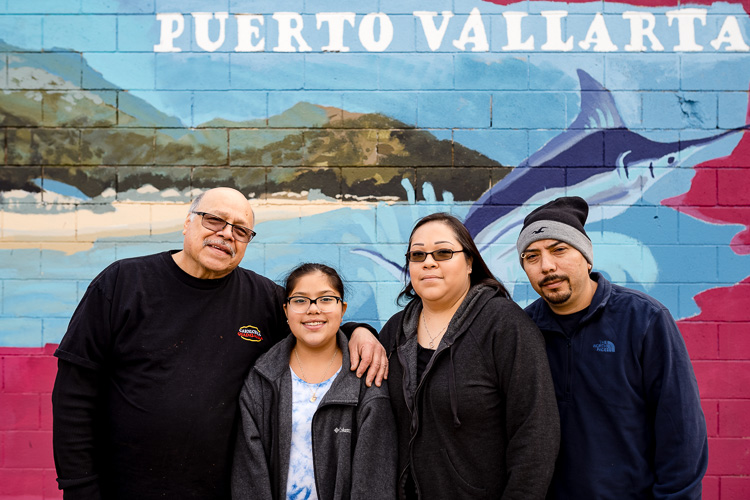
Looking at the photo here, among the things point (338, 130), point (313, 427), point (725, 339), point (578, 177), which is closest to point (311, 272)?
point (313, 427)

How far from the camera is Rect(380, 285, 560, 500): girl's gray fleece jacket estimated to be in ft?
6.16

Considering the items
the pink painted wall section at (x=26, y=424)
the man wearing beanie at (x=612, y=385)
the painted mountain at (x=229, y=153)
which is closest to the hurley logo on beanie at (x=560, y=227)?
the man wearing beanie at (x=612, y=385)

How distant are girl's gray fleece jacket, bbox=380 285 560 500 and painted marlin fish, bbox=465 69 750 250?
1574 mm

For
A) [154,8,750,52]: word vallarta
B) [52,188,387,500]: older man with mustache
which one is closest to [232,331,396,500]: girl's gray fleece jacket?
[52,188,387,500]: older man with mustache

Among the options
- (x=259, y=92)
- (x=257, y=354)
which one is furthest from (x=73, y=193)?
(x=257, y=354)

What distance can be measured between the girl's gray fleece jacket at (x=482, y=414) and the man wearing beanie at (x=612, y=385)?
0.16 m

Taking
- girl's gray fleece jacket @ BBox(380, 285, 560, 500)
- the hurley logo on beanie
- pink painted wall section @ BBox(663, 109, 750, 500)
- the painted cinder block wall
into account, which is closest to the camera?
girl's gray fleece jacket @ BBox(380, 285, 560, 500)

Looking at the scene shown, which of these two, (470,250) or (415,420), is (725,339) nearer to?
(470,250)

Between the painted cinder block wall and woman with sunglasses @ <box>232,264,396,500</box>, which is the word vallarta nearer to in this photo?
the painted cinder block wall

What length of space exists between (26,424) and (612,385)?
3.64 m

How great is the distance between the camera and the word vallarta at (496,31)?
11.9 ft

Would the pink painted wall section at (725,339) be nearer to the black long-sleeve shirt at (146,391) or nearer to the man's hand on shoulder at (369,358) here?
→ the man's hand on shoulder at (369,358)

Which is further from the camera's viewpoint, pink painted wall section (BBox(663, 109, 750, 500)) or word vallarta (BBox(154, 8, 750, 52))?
word vallarta (BBox(154, 8, 750, 52))

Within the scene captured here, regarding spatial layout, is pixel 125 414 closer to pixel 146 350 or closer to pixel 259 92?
pixel 146 350
